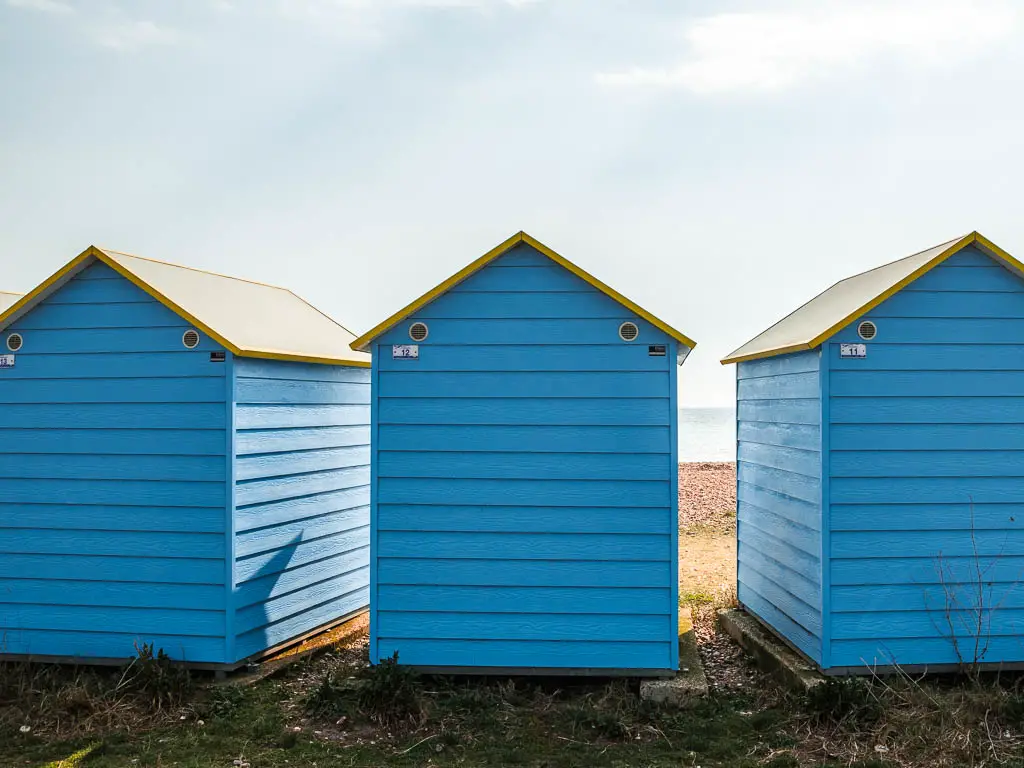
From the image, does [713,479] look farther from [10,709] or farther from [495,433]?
[10,709]

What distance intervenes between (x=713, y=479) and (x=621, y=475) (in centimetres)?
1592

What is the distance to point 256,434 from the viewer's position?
333 inches

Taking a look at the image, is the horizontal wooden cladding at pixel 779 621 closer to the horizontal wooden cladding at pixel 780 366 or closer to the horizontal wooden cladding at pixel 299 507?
the horizontal wooden cladding at pixel 780 366

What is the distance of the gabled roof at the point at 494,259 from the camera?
25.6 ft

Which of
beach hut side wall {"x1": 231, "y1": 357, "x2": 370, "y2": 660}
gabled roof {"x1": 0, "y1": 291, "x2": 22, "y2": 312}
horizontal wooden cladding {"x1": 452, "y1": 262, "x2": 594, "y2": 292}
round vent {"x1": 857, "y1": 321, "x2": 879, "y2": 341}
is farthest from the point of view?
gabled roof {"x1": 0, "y1": 291, "x2": 22, "y2": 312}

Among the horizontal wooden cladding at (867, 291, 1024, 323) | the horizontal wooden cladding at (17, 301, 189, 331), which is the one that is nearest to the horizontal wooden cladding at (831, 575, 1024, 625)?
the horizontal wooden cladding at (867, 291, 1024, 323)

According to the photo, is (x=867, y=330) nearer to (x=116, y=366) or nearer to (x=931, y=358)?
(x=931, y=358)

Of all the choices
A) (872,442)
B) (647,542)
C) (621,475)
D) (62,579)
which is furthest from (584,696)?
(62,579)

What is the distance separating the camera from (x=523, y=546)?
26.2 feet

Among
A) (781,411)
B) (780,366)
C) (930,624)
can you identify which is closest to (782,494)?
(781,411)

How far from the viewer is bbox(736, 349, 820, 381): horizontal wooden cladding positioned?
26.0 feet

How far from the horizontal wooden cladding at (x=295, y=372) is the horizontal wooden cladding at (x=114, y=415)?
393 millimetres

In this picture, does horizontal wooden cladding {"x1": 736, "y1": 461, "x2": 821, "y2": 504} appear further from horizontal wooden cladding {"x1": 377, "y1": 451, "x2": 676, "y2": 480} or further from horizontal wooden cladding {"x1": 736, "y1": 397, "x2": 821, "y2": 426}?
horizontal wooden cladding {"x1": 377, "y1": 451, "x2": 676, "y2": 480}

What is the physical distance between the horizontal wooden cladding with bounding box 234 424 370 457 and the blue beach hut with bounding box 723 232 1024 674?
4.84 meters
